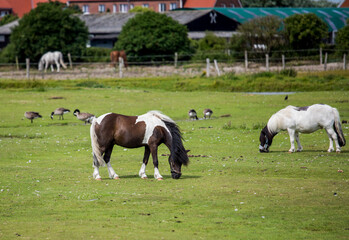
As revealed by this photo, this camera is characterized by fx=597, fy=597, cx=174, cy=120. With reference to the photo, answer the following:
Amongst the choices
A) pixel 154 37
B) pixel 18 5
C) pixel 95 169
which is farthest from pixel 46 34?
pixel 18 5

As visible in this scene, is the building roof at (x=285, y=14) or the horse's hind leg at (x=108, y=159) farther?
the building roof at (x=285, y=14)

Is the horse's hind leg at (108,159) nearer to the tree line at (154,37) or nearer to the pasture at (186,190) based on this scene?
the pasture at (186,190)

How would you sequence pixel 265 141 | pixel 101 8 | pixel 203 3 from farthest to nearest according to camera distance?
1. pixel 101 8
2. pixel 203 3
3. pixel 265 141

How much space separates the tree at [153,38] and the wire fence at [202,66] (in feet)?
3.90

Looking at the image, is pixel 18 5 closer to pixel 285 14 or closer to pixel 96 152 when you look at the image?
pixel 285 14

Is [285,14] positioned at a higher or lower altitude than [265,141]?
higher

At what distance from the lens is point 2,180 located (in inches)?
615

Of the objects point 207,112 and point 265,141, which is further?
point 207,112

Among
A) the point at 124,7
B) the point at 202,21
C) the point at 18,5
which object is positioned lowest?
the point at 202,21

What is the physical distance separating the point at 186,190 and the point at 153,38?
53.9 metres

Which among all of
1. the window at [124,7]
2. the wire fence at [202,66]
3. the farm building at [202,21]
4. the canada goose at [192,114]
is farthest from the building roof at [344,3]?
the canada goose at [192,114]

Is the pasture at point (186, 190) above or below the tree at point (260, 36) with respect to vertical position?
below

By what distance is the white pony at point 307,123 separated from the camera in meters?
19.8

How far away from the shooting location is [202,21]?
92312mm
